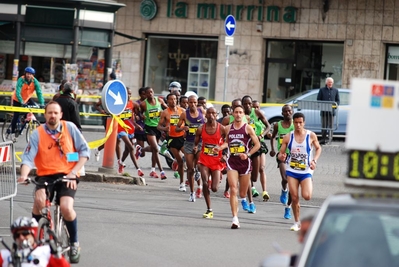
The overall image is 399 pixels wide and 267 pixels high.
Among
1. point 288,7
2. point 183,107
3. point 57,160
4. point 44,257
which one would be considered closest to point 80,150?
point 57,160

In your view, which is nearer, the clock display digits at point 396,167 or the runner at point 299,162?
the clock display digits at point 396,167

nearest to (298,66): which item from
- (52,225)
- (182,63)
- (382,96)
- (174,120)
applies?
(182,63)

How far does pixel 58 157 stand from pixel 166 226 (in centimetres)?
375

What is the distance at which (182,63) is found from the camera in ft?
113

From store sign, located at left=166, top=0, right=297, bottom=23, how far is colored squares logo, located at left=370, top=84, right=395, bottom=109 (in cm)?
2642

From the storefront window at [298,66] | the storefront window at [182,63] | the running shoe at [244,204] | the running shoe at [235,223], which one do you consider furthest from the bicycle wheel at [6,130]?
the storefront window at [298,66]

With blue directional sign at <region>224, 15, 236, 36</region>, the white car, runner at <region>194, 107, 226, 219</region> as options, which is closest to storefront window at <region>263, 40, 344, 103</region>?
the white car

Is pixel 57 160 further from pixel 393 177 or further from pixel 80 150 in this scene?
pixel 393 177

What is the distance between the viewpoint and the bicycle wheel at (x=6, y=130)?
22.8 meters

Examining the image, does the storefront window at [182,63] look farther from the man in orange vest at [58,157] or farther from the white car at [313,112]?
the man in orange vest at [58,157]

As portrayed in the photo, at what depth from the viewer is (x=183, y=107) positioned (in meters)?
19.4

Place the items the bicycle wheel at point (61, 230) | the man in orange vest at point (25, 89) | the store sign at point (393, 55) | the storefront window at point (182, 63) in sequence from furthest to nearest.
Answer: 1. the storefront window at point (182, 63)
2. the store sign at point (393, 55)
3. the man in orange vest at point (25, 89)
4. the bicycle wheel at point (61, 230)

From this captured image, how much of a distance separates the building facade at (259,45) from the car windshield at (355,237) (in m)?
25.0

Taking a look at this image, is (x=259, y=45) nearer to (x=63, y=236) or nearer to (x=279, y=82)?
(x=279, y=82)
